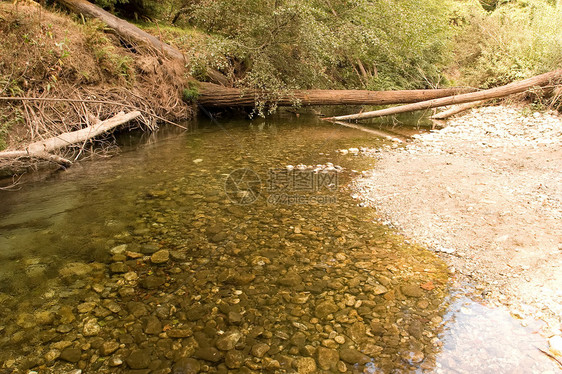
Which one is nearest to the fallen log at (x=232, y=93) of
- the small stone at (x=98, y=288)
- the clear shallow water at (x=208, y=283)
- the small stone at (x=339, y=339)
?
the clear shallow water at (x=208, y=283)

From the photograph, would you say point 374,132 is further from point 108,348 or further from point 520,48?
point 108,348

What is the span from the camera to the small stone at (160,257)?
146 inches

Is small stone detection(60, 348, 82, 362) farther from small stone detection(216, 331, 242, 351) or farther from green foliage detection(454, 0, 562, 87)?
green foliage detection(454, 0, 562, 87)

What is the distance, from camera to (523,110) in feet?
34.6

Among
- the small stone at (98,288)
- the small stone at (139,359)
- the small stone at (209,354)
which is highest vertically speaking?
the small stone at (98,288)

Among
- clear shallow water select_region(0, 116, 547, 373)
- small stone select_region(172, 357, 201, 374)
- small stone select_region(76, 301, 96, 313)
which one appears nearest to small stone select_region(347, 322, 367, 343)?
clear shallow water select_region(0, 116, 547, 373)

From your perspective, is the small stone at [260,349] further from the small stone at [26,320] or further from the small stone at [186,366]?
the small stone at [26,320]

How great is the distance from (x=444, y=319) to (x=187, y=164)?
587 centimetres

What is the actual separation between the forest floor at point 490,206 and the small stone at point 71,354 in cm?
355

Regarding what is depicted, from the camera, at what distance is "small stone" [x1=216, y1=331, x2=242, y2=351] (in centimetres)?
259

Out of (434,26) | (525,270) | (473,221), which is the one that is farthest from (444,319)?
(434,26)

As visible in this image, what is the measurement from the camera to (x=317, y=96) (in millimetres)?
12102

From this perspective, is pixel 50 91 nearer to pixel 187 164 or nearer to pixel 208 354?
pixel 187 164

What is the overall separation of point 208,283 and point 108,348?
40.8 inches
